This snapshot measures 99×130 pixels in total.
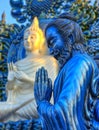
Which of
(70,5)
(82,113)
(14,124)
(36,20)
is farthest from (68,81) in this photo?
(70,5)

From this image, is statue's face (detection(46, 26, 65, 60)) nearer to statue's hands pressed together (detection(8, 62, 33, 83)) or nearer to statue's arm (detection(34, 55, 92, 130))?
statue's arm (detection(34, 55, 92, 130))

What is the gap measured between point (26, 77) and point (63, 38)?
6.71ft

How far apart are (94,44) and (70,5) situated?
44 cm

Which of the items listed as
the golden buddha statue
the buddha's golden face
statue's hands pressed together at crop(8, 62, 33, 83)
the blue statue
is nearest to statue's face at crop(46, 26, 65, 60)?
the blue statue

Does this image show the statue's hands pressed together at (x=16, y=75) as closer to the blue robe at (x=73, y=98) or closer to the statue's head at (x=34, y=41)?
the statue's head at (x=34, y=41)

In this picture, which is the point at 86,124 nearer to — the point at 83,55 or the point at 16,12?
the point at 83,55

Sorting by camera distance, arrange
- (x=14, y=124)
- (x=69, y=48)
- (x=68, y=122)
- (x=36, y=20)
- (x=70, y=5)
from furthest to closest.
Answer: (x=70, y=5), (x=36, y=20), (x=14, y=124), (x=69, y=48), (x=68, y=122)

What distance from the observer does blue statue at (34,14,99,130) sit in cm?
122

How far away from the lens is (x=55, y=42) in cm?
137

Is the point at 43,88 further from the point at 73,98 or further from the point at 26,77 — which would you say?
the point at 26,77

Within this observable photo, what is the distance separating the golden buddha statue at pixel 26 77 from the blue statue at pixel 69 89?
191 centimetres

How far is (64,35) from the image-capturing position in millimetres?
1375

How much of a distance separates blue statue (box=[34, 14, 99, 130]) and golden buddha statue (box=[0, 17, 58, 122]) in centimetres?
191

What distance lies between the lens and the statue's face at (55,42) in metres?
1.36
